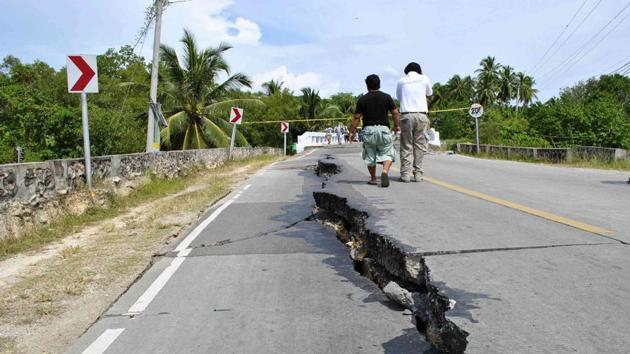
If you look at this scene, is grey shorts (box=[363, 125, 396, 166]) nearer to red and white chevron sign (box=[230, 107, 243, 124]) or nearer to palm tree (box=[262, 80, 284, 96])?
red and white chevron sign (box=[230, 107, 243, 124])

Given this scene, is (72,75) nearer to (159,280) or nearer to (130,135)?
(159,280)

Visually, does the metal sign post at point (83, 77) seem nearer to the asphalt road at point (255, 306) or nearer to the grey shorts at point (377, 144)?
the asphalt road at point (255, 306)

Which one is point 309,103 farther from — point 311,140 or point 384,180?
point 384,180

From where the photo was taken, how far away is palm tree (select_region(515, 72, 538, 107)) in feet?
293

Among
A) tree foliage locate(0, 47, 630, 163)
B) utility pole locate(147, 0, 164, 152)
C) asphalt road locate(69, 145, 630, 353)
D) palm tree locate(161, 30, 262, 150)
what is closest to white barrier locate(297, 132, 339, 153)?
tree foliage locate(0, 47, 630, 163)

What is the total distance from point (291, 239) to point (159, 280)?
2.02m

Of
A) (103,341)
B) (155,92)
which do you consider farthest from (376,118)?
(155,92)

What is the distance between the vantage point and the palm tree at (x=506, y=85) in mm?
85688

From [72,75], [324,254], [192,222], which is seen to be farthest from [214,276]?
[72,75]

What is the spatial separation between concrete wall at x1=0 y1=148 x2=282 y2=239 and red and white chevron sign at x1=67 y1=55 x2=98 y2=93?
1386 millimetres

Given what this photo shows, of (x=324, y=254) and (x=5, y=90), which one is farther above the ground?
(x=5, y=90)

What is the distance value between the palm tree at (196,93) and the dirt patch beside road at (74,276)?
69.8 ft

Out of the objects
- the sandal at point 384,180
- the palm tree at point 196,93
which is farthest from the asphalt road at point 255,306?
the palm tree at point 196,93

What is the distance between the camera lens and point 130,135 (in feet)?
73.7
